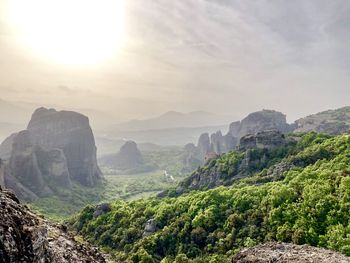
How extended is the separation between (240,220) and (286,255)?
128 ft

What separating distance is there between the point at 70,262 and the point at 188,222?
200 ft

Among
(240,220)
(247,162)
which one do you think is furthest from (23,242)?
(247,162)

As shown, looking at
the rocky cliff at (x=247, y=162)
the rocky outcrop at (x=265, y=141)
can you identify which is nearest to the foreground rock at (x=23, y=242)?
the rocky cliff at (x=247, y=162)

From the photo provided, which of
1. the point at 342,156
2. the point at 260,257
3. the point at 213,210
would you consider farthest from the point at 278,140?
the point at 260,257

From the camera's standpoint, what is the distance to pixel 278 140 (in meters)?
167

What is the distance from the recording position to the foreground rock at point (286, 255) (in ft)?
125

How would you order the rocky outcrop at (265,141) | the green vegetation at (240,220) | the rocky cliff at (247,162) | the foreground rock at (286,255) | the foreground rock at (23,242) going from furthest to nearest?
the rocky outcrop at (265,141)
the rocky cliff at (247,162)
the green vegetation at (240,220)
the foreground rock at (286,255)
the foreground rock at (23,242)

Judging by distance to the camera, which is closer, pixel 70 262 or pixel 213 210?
pixel 70 262

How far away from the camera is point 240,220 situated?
258 ft

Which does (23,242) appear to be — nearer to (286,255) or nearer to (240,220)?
(286,255)

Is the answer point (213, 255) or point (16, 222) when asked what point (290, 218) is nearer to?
point (213, 255)

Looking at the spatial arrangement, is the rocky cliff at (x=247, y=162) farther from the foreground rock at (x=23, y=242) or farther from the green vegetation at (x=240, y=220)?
the foreground rock at (x=23, y=242)

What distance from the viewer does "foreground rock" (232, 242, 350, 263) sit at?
125 feet

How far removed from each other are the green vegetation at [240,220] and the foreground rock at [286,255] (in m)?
11.4
